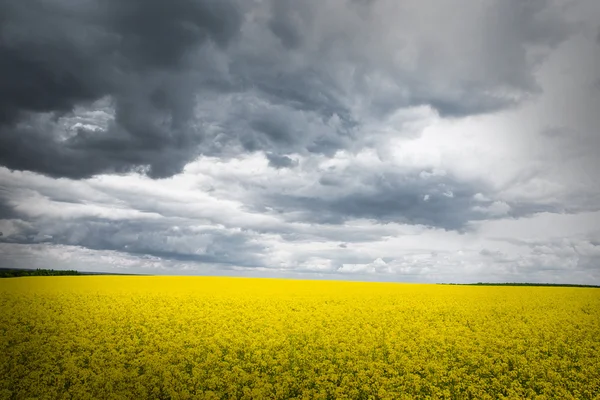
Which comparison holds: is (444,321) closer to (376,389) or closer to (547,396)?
(547,396)

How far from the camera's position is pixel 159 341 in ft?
66.0

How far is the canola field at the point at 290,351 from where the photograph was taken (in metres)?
15.1

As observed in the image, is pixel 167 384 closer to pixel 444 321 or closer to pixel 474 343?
pixel 474 343

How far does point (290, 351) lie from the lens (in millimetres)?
18766

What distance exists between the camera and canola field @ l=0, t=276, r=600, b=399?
15.1 metres

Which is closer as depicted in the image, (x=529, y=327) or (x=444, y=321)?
(x=529, y=327)

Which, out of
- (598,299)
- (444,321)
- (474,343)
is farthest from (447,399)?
(598,299)

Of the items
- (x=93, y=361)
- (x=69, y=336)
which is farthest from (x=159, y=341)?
(x=69, y=336)

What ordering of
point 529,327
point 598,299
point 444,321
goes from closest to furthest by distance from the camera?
point 529,327 → point 444,321 → point 598,299

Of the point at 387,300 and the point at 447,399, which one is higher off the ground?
the point at 387,300

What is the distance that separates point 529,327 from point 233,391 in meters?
19.2

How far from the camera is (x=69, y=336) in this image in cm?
2052

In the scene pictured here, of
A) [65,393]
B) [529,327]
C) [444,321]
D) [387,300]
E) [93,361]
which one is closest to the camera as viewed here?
[65,393]

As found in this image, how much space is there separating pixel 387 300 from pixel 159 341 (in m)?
20.9
